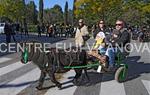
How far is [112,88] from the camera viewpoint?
9633mm

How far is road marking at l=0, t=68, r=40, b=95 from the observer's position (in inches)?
346

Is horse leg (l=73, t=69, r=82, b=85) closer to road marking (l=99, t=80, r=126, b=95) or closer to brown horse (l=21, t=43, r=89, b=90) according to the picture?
brown horse (l=21, t=43, r=89, b=90)

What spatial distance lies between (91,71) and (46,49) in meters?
3.52

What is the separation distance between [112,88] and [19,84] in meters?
2.49

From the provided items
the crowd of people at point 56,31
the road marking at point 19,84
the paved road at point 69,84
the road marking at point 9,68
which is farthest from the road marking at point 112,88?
the crowd of people at point 56,31

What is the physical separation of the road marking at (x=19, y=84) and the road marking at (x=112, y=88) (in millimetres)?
2023

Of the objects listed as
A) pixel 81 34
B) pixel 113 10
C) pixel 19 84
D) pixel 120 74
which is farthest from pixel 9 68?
pixel 113 10

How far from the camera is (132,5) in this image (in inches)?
2152

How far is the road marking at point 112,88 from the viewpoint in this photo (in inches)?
358

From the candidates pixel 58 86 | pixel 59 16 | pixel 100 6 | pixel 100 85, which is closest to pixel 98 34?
pixel 100 85

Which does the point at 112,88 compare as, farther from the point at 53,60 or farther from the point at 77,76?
the point at 53,60

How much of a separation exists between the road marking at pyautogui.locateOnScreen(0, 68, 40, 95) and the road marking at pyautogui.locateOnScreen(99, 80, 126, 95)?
2023 millimetres

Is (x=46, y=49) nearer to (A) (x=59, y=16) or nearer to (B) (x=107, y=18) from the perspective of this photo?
(B) (x=107, y=18)

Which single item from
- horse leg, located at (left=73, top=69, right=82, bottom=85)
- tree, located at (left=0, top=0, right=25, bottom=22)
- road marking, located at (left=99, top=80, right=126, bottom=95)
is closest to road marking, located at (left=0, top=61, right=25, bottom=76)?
horse leg, located at (left=73, top=69, right=82, bottom=85)
